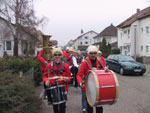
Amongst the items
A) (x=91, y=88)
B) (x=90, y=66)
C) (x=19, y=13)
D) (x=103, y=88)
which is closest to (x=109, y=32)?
(x=19, y=13)

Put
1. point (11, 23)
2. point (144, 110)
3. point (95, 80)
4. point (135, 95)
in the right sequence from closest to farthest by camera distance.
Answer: point (95, 80) < point (144, 110) < point (135, 95) < point (11, 23)

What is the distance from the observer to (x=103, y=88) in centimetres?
324

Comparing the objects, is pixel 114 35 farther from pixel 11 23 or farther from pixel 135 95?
pixel 135 95

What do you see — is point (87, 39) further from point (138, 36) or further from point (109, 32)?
point (138, 36)

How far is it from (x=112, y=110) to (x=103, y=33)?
5490 centimetres

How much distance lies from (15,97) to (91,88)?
1583mm

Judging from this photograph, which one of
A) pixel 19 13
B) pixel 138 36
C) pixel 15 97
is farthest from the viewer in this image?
pixel 138 36

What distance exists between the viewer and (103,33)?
2309 inches

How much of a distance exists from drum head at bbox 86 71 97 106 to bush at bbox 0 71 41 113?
1.39 meters

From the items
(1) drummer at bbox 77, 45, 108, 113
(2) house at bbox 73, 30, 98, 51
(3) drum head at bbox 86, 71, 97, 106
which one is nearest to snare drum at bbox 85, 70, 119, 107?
(3) drum head at bbox 86, 71, 97, 106

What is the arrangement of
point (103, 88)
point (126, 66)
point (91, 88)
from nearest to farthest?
1. point (103, 88)
2. point (91, 88)
3. point (126, 66)

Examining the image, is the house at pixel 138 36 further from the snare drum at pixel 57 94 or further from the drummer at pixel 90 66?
the snare drum at pixel 57 94

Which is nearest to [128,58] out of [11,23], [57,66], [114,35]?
[57,66]

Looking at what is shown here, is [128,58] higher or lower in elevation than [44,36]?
lower
